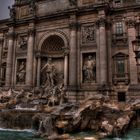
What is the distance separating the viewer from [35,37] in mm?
25344

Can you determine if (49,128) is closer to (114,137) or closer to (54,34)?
(114,137)

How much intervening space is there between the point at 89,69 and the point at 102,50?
245 centimetres

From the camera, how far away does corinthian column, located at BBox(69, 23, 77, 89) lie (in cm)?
2175

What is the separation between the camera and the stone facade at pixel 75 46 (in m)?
21.0

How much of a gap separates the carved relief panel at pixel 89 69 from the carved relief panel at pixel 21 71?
7.84m

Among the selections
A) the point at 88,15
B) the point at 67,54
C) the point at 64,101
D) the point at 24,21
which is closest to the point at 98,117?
the point at 64,101

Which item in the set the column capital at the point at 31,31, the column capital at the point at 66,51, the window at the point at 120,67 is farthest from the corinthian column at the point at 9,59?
the window at the point at 120,67

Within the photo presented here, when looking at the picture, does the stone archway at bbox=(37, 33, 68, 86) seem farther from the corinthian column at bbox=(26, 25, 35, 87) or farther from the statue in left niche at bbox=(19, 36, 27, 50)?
the statue in left niche at bbox=(19, 36, 27, 50)

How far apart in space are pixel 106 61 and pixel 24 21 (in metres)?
11.9

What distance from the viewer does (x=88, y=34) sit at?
74.6ft

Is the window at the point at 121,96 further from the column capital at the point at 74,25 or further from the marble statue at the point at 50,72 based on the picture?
the column capital at the point at 74,25

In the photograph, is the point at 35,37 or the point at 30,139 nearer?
the point at 30,139

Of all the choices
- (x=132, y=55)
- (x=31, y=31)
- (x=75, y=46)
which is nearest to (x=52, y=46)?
(x=31, y=31)

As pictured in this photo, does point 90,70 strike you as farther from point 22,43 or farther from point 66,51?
point 22,43
